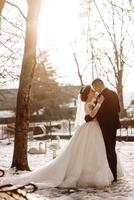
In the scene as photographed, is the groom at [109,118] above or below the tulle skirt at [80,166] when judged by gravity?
above

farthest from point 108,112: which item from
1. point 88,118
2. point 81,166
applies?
point 81,166

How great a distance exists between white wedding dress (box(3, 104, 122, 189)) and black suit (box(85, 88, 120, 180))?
0.38 feet

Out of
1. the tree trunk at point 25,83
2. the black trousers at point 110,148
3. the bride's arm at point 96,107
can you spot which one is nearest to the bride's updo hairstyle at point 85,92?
the bride's arm at point 96,107

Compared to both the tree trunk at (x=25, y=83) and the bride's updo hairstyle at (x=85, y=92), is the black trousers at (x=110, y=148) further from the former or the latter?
the tree trunk at (x=25, y=83)

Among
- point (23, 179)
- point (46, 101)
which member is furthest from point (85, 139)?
point (46, 101)

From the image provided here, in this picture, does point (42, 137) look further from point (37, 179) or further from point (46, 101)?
point (46, 101)

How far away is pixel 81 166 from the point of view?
376 inches

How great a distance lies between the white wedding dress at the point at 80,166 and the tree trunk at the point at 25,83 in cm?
220

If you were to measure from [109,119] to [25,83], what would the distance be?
2.70 metres

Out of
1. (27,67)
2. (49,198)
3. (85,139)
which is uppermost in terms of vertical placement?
(27,67)

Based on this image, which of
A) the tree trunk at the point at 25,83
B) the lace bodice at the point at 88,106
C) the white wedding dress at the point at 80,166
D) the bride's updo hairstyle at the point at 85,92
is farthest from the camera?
the tree trunk at the point at 25,83

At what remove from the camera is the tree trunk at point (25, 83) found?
37.9 ft

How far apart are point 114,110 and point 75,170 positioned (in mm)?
1386

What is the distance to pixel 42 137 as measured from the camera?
26.1 m
